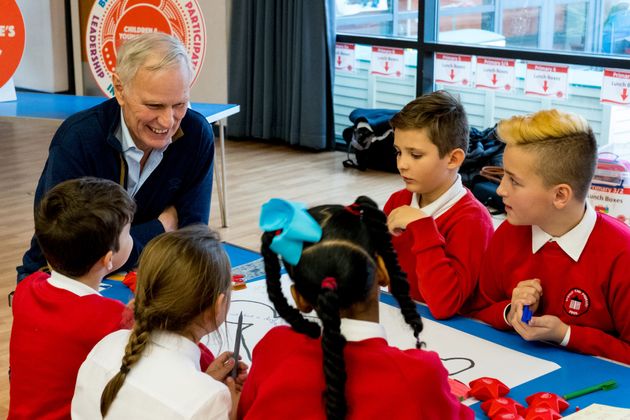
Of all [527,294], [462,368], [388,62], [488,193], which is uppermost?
[388,62]

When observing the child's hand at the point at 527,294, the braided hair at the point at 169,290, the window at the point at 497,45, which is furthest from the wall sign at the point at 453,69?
the braided hair at the point at 169,290

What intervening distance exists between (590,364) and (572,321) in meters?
0.14

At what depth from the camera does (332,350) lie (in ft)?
3.99

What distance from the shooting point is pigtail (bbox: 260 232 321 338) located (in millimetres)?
1303

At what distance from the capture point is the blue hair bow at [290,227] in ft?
4.08

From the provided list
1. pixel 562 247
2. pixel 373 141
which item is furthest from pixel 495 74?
pixel 562 247

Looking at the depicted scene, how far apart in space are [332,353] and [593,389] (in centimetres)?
59

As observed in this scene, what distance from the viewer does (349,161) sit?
5.73 meters

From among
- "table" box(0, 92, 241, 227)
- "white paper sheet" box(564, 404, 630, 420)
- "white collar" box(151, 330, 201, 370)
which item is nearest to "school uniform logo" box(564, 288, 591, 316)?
"white paper sheet" box(564, 404, 630, 420)

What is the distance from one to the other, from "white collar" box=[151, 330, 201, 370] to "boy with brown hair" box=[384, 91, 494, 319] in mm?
646

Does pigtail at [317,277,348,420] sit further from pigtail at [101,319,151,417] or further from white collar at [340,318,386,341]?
pigtail at [101,319,151,417]

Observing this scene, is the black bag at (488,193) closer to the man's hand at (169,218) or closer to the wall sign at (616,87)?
the wall sign at (616,87)

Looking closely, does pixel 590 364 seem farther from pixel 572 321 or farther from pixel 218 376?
pixel 218 376

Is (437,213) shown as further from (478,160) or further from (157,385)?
(478,160)
